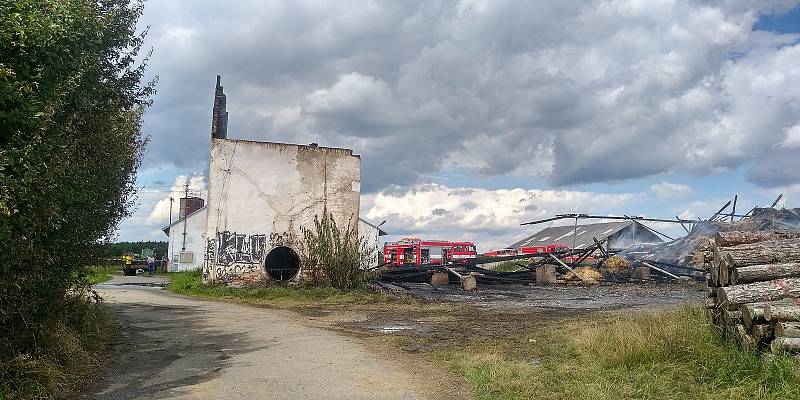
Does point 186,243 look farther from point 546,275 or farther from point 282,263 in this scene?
point 546,275

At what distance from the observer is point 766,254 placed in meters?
8.90

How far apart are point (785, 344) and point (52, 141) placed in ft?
27.4

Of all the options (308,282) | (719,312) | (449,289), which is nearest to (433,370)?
(719,312)

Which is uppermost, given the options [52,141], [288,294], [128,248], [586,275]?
[128,248]

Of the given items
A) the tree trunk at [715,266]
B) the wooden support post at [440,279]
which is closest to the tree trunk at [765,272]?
the tree trunk at [715,266]

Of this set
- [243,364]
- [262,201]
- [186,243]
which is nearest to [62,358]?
[243,364]

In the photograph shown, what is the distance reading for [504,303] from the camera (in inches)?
783

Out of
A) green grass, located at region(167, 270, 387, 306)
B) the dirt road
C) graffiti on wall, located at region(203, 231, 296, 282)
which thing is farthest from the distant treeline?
green grass, located at region(167, 270, 387, 306)

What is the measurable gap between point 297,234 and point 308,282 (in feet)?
5.87

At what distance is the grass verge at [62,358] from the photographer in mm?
6371

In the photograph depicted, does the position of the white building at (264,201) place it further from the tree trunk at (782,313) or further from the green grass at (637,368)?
the tree trunk at (782,313)

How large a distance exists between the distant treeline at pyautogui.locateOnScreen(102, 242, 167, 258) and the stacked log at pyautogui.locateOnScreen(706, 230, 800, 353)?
9987 millimetres

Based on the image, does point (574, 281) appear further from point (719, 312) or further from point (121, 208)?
point (121, 208)

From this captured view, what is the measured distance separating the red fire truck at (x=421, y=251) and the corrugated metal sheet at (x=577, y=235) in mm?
8336
